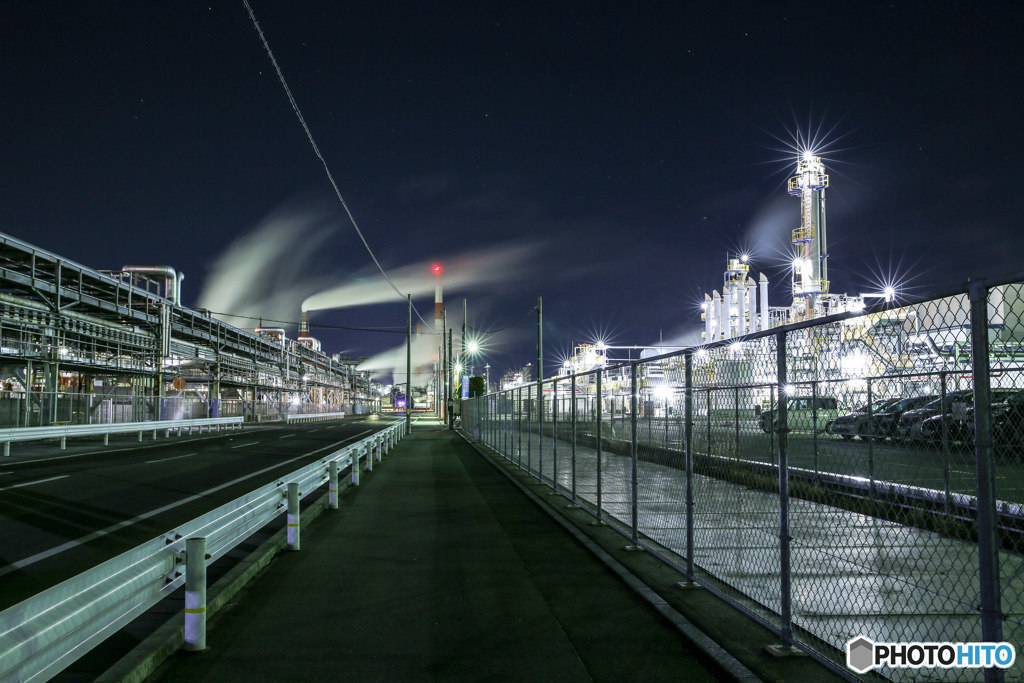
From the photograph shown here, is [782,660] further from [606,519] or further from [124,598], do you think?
[606,519]

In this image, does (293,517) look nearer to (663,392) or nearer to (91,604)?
(91,604)

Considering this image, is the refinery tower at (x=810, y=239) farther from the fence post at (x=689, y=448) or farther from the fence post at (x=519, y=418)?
the fence post at (x=689, y=448)

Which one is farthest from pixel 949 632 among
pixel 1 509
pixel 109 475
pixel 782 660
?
pixel 109 475

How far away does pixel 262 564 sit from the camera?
7.70 m

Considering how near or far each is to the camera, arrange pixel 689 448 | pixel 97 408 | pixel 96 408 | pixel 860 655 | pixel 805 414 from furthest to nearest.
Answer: pixel 97 408, pixel 96 408, pixel 689 448, pixel 805 414, pixel 860 655

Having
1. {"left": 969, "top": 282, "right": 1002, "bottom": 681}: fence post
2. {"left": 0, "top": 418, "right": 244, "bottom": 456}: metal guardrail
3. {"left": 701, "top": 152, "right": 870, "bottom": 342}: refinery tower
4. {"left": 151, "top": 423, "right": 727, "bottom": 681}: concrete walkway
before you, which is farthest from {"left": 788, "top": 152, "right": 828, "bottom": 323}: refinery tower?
{"left": 969, "top": 282, "right": 1002, "bottom": 681}: fence post

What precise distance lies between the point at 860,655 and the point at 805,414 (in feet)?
7.25

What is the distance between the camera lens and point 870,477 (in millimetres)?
6684

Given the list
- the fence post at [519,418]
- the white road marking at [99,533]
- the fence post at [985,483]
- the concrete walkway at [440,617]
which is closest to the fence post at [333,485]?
the concrete walkway at [440,617]

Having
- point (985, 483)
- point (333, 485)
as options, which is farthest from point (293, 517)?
point (985, 483)

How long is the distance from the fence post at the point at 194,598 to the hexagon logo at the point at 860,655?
14.4 feet

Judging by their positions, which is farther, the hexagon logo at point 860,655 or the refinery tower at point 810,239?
the refinery tower at point 810,239

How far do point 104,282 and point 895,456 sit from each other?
4077 centimetres

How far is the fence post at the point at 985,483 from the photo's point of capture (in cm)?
333
